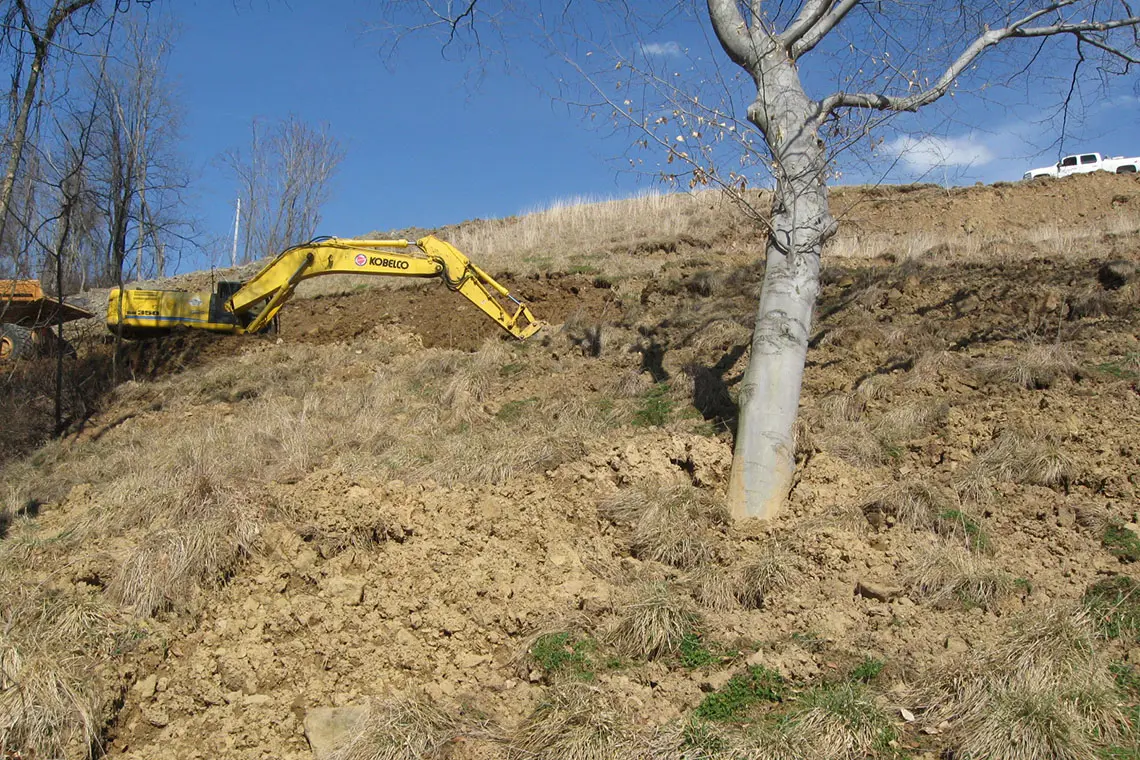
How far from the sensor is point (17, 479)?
9.16m

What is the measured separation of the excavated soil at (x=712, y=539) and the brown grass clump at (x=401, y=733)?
94 mm

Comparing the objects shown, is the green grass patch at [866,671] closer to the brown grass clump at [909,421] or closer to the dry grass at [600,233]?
the brown grass clump at [909,421]

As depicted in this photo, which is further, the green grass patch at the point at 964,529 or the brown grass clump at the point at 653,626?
the green grass patch at the point at 964,529

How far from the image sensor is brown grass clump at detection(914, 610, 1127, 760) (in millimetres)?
3463

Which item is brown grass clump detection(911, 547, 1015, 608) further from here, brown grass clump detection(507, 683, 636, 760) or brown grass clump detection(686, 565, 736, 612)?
brown grass clump detection(507, 683, 636, 760)

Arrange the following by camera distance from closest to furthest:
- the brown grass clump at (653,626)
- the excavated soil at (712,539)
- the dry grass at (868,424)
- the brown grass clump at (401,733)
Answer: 1. the brown grass clump at (401,733)
2. the excavated soil at (712,539)
3. the brown grass clump at (653,626)
4. the dry grass at (868,424)

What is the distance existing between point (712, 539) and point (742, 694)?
143cm

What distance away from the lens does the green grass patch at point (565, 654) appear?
14.2 feet

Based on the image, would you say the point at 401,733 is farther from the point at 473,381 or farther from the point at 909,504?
the point at 473,381

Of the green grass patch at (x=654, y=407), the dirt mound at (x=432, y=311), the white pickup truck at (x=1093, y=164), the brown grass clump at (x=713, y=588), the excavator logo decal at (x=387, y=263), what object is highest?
the white pickup truck at (x=1093, y=164)

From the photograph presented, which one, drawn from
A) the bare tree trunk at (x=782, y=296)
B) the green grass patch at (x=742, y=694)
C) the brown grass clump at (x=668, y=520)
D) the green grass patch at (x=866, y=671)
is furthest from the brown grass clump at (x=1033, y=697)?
the bare tree trunk at (x=782, y=296)

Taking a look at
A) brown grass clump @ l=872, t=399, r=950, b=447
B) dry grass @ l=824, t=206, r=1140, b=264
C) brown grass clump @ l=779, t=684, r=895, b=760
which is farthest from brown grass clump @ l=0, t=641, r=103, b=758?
dry grass @ l=824, t=206, r=1140, b=264

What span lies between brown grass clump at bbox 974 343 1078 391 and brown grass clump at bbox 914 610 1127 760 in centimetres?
302

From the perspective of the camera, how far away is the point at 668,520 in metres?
5.54
